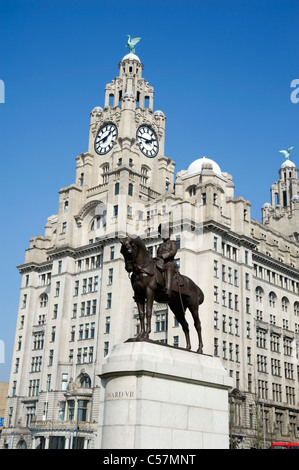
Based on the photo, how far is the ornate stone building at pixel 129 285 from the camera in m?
75.4

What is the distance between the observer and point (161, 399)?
19.5 m

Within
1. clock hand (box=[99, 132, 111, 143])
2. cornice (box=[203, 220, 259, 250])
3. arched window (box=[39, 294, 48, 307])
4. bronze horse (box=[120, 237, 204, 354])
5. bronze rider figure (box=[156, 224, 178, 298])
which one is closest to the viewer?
bronze horse (box=[120, 237, 204, 354])

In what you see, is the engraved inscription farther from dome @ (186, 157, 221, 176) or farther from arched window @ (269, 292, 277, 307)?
arched window @ (269, 292, 277, 307)

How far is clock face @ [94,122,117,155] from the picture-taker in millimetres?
96375

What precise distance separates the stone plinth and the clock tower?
66.1m

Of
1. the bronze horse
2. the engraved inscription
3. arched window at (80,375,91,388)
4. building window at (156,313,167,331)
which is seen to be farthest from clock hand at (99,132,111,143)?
the engraved inscription

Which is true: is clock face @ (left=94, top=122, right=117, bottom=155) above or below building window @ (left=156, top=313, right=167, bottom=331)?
above

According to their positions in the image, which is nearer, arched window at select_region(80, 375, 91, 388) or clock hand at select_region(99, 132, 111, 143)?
arched window at select_region(80, 375, 91, 388)

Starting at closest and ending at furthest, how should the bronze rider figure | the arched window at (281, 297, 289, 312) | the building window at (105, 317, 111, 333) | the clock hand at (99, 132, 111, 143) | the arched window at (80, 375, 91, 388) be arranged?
1. the bronze rider figure
2. the building window at (105, 317, 111, 333)
3. the arched window at (80, 375, 91, 388)
4. the arched window at (281, 297, 289, 312)
5. the clock hand at (99, 132, 111, 143)

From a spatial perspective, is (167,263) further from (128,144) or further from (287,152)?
(287,152)

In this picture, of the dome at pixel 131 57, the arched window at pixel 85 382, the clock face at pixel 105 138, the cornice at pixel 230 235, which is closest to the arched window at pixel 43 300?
the arched window at pixel 85 382

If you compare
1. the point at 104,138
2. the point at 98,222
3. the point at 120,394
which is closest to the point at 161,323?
the point at 98,222

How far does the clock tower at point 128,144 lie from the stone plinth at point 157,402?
66.1 m
